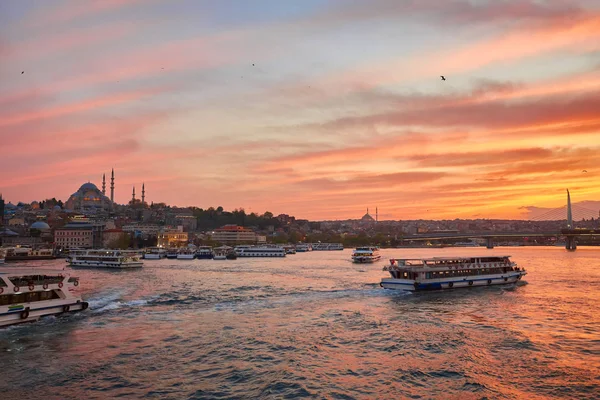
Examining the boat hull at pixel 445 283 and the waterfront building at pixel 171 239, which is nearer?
the boat hull at pixel 445 283

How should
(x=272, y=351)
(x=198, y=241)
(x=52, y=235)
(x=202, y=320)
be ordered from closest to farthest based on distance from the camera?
(x=272, y=351), (x=202, y=320), (x=52, y=235), (x=198, y=241)

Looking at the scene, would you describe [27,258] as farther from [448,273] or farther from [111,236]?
[448,273]

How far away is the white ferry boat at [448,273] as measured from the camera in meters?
41.9

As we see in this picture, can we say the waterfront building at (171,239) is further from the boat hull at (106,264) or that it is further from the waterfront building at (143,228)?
the boat hull at (106,264)

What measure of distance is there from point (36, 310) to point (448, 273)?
3378 centimetres

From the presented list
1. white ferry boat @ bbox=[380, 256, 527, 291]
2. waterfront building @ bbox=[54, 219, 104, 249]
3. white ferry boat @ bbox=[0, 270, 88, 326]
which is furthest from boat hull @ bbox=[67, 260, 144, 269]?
waterfront building @ bbox=[54, 219, 104, 249]

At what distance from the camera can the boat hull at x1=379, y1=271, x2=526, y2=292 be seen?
41531 mm

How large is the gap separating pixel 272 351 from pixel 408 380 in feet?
21.5

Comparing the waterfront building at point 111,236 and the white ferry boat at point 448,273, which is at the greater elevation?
the waterfront building at point 111,236

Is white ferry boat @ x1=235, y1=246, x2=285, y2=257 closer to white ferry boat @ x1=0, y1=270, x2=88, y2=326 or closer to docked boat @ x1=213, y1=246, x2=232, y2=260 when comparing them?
docked boat @ x1=213, y1=246, x2=232, y2=260

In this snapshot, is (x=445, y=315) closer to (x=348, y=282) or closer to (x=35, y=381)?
(x=348, y=282)

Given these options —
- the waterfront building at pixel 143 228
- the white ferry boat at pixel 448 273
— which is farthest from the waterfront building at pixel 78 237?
the white ferry boat at pixel 448 273

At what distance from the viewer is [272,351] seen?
2164 cm

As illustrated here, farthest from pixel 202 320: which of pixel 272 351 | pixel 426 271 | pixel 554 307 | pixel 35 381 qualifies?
pixel 554 307
